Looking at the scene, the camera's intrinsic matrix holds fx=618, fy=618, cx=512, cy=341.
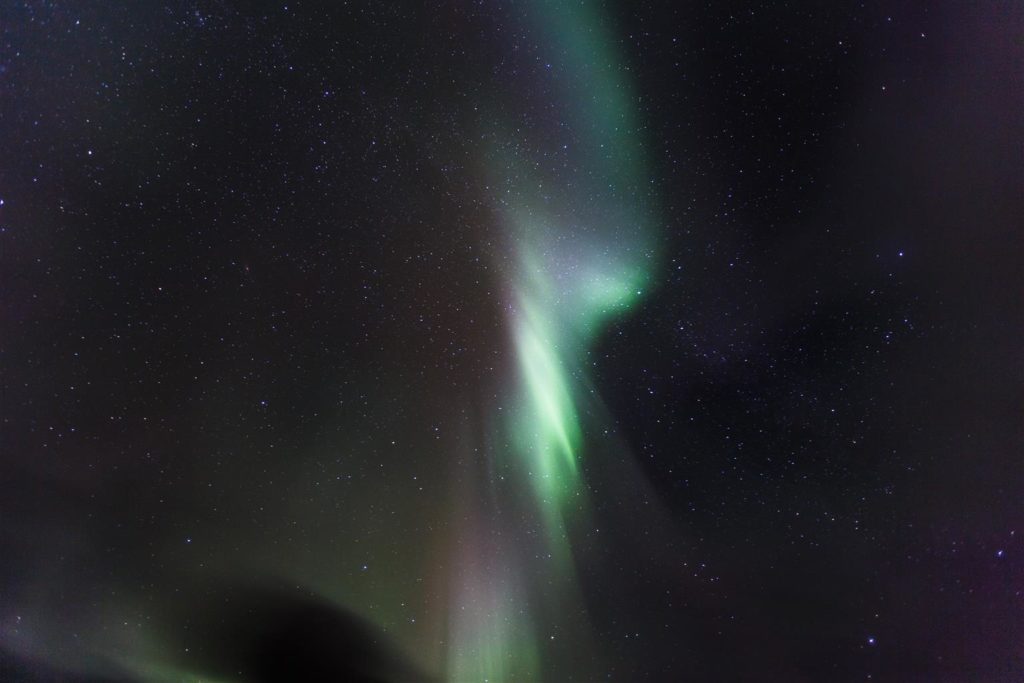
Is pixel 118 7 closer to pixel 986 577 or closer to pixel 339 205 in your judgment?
pixel 339 205

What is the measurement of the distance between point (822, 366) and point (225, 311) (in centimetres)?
80

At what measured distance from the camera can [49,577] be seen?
0.87 metres

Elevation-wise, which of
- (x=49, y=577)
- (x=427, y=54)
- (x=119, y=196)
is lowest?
(x=49, y=577)

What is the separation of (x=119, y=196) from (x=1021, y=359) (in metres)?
1.21

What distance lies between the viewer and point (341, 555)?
2.81 ft

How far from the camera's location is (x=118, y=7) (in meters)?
0.80

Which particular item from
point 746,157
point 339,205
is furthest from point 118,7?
point 746,157

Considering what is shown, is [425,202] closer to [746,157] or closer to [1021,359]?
[746,157]

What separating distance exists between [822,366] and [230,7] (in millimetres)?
894

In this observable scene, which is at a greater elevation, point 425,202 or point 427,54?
point 427,54

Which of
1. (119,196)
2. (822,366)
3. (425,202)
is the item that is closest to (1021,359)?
(822,366)

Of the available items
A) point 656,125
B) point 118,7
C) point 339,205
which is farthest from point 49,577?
point 656,125

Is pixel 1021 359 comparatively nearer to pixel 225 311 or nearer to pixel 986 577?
pixel 986 577

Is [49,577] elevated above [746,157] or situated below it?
below
